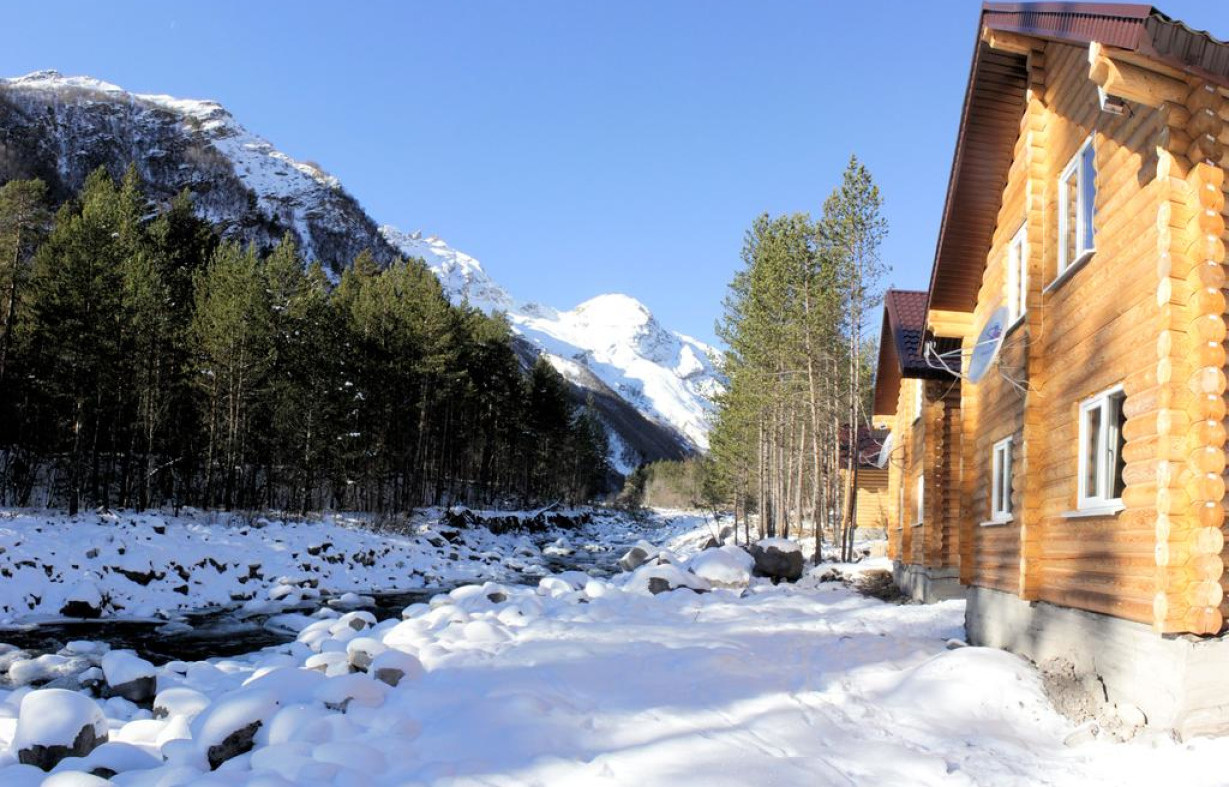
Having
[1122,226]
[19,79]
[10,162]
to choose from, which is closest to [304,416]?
[1122,226]

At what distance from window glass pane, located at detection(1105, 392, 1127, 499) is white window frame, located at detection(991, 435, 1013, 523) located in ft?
9.22

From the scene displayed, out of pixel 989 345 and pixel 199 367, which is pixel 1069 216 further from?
pixel 199 367

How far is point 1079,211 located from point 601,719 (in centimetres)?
693

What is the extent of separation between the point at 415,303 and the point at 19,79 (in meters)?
125

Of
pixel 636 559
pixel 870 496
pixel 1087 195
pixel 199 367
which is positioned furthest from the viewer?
pixel 870 496

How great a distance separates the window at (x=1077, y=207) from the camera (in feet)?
26.4

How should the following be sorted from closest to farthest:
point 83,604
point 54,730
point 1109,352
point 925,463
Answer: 1. point 54,730
2. point 1109,352
3. point 925,463
4. point 83,604

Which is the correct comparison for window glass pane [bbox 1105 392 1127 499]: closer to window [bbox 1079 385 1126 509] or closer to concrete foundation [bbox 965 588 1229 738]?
window [bbox 1079 385 1126 509]

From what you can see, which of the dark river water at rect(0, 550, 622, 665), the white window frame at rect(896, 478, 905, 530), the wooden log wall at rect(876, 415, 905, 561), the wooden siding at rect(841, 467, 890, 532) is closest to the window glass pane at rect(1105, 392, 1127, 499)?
the white window frame at rect(896, 478, 905, 530)

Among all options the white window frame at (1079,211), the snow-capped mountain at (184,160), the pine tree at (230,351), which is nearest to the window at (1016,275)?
the white window frame at (1079,211)

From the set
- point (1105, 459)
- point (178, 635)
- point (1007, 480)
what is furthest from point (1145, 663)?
point (178, 635)

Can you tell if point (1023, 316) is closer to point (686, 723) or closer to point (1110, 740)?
point (1110, 740)

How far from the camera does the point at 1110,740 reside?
611 cm

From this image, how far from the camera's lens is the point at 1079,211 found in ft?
27.2
